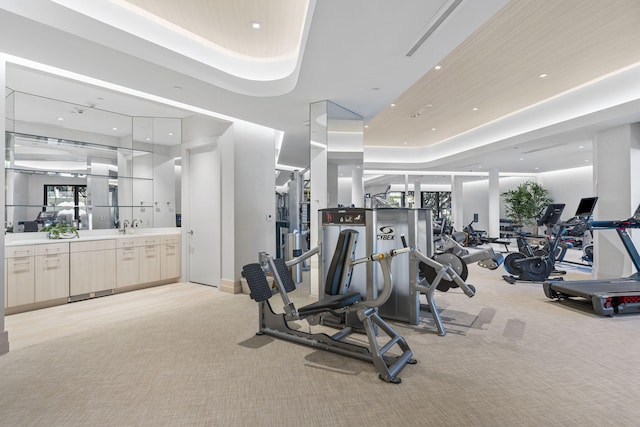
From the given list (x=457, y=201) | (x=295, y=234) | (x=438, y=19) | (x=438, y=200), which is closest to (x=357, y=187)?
(x=295, y=234)

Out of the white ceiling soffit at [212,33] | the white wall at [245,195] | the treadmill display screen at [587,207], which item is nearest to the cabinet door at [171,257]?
the white wall at [245,195]

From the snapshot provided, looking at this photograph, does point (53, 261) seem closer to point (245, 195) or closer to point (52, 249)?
point (52, 249)

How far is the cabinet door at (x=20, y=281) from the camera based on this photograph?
414 cm

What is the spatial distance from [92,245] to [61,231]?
19.8 inches

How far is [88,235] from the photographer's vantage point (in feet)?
17.7

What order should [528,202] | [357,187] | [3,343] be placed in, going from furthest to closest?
[528,202] → [357,187] → [3,343]

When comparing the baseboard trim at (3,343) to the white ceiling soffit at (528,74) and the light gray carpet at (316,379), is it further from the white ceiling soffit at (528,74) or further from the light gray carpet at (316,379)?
the white ceiling soffit at (528,74)

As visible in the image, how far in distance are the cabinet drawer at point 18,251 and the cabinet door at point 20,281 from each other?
1.6 inches

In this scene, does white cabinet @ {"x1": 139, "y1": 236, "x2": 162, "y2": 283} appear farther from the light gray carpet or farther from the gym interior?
the light gray carpet

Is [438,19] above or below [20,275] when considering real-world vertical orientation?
above

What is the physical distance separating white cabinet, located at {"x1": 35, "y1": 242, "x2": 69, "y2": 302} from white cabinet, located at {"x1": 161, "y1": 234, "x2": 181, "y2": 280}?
1469 mm

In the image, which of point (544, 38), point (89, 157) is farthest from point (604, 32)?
point (89, 157)

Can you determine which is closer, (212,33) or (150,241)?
(212,33)

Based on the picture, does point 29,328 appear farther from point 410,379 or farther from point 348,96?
point 348,96
